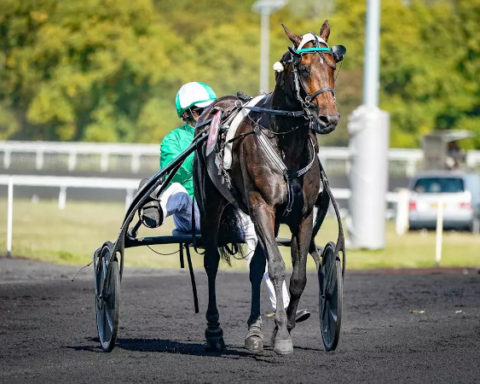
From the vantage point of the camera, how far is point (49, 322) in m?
9.31

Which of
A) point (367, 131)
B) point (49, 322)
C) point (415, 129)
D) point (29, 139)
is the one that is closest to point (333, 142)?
point (415, 129)

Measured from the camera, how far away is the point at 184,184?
29.2 ft

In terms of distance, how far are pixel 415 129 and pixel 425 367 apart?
4359cm

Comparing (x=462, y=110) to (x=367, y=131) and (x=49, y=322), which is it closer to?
(x=367, y=131)

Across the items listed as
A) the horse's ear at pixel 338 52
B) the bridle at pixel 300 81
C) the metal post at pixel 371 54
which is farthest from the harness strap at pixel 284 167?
the metal post at pixel 371 54

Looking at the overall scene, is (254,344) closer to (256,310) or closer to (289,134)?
(256,310)

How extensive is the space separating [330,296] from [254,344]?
592mm

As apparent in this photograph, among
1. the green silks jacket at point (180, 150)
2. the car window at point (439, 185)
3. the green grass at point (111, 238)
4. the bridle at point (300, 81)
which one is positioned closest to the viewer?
the bridle at point (300, 81)

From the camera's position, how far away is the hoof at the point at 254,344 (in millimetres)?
7633

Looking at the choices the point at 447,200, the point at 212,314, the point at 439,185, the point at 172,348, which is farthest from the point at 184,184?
the point at 439,185

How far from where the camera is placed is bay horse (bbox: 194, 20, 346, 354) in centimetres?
698

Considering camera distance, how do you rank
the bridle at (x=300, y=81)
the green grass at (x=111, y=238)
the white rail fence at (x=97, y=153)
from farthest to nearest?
the white rail fence at (x=97, y=153)
the green grass at (x=111, y=238)
the bridle at (x=300, y=81)

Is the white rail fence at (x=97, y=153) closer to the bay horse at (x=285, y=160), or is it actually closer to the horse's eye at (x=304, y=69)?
the bay horse at (x=285, y=160)

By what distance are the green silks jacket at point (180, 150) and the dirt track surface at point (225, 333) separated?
1.17 metres
